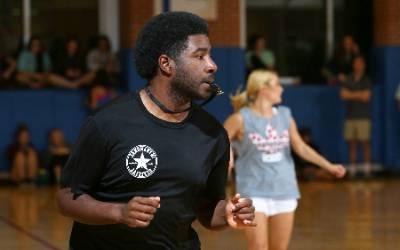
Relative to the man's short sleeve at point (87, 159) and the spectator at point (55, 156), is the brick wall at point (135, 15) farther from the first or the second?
the man's short sleeve at point (87, 159)

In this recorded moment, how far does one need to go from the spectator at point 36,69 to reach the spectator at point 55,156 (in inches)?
40.6

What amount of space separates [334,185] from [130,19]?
16.0 ft

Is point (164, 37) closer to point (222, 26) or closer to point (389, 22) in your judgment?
point (222, 26)

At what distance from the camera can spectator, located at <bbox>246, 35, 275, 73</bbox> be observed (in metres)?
19.2

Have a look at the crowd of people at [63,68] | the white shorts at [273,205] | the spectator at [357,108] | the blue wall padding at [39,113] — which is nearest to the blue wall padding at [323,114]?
the spectator at [357,108]

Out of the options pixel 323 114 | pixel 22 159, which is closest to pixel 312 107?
pixel 323 114

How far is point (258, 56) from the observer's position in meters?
19.2

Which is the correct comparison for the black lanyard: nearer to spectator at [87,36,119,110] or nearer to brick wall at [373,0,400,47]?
spectator at [87,36,119,110]

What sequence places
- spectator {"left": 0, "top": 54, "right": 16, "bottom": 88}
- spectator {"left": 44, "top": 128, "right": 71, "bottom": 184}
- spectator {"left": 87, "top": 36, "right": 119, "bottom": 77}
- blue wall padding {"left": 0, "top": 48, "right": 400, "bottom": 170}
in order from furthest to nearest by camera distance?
spectator {"left": 87, "top": 36, "right": 119, "bottom": 77}
blue wall padding {"left": 0, "top": 48, "right": 400, "bottom": 170}
spectator {"left": 0, "top": 54, "right": 16, "bottom": 88}
spectator {"left": 44, "top": 128, "right": 71, "bottom": 184}

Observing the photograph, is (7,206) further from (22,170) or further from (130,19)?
(130,19)

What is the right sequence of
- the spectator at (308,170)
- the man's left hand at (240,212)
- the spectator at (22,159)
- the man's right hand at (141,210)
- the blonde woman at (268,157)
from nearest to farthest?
the man's right hand at (141,210) → the man's left hand at (240,212) → the blonde woman at (268,157) → the spectator at (22,159) → the spectator at (308,170)

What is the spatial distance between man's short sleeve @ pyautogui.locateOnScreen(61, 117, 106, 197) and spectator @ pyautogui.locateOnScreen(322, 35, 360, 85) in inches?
606

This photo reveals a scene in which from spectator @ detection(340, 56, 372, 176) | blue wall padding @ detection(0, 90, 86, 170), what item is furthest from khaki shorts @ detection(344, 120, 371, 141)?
blue wall padding @ detection(0, 90, 86, 170)

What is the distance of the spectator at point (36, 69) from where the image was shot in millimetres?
18484
